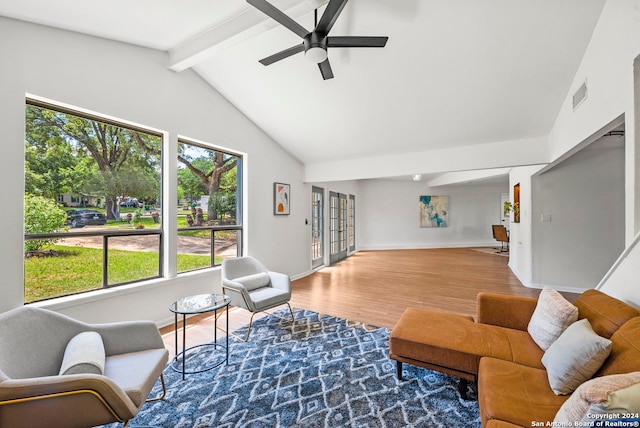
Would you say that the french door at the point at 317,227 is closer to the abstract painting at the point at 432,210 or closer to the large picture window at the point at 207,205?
the large picture window at the point at 207,205

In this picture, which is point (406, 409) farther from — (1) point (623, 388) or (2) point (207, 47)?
(2) point (207, 47)

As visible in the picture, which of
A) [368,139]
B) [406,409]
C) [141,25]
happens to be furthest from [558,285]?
[141,25]

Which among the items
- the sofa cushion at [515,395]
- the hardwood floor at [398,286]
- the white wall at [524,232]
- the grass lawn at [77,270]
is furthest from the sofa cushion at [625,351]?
the grass lawn at [77,270]

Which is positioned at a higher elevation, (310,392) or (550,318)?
(550,318)

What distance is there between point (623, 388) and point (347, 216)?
757cm

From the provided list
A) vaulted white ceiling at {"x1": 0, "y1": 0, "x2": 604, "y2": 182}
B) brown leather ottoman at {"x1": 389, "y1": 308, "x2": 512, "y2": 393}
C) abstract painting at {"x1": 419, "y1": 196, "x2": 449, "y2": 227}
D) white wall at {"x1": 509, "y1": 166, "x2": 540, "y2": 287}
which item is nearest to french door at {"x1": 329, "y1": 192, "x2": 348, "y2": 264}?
vaulted white ceiling at {"x1": 0, "y1": 0, "x2": 604, "y2": 182}

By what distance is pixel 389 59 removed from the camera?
2982 mm

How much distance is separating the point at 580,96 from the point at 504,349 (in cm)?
265

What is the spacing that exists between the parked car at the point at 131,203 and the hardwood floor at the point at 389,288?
146 centimetres

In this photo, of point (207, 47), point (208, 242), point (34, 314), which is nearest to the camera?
point (34, 314)

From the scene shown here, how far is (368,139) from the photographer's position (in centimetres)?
444

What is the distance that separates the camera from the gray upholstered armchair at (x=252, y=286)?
290 centimetres

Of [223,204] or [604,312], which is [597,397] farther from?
[223,204]

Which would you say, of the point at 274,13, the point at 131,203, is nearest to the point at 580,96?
the point at 274,13
